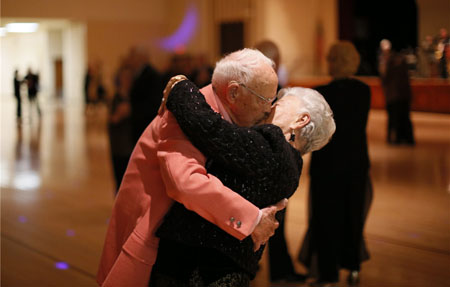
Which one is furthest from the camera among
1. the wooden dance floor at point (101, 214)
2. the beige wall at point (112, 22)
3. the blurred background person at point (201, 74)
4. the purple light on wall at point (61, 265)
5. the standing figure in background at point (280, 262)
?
the beige wall at point (112, 22)

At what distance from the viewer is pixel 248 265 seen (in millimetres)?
1895

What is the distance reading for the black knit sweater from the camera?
175 centimetres

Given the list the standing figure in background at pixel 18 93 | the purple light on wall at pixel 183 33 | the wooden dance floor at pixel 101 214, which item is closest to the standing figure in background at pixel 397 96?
the wooden dance floor at pixel 101 214

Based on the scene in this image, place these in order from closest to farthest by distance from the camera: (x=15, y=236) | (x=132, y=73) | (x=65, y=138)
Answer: (x=15, y=236)
(x=132, y=73)
(x=65, y=138)

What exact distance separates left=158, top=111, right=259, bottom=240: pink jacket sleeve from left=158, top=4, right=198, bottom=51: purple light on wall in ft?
79.8

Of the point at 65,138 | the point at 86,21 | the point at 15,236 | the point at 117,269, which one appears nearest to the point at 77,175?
the point at 15,236

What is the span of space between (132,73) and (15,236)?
69.3 inches

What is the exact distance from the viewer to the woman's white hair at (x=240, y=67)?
1.85 meters

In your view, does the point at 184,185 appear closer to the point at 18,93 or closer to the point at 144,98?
the point at 144,98

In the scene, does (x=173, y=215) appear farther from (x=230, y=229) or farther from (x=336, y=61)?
(x=336, y=61)

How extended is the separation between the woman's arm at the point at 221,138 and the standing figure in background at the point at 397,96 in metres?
9.16

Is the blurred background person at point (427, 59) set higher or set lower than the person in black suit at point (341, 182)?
higher

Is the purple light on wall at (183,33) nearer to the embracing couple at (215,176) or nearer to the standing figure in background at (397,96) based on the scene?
the standing figure in background at (397,96)

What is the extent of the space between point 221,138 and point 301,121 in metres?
0.35
